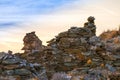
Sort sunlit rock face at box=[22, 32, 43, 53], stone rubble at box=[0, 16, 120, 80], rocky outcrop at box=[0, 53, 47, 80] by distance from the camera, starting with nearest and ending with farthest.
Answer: rocky outcrop at box=[0, 53, 47, 80], stone rubble at box=[0, 16, 120, 80], sunlit rock face at box=[22, 32, 43, 53]

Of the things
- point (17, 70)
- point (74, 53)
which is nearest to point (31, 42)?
point (74, 53)

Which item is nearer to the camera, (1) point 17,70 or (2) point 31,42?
(1) point 17,70

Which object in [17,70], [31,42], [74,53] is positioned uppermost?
[31,42]

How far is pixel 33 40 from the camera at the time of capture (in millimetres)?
57625

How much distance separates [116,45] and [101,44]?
307cm

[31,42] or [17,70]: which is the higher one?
[31,42]

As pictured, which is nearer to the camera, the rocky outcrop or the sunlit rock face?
the rocky outcrop

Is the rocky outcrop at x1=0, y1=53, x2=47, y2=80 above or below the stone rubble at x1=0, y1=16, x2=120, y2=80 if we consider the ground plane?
below

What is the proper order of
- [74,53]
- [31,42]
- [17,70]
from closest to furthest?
[17,70] → [74,53] → [31,42]

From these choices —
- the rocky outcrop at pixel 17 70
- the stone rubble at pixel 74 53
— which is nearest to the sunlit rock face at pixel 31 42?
the stone rubble at pixel 74 53

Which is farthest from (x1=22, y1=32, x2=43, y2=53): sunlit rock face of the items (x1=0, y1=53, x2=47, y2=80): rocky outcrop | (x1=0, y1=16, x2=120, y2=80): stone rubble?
(x1=0, y1=53, x2=47, y2=80): rocky outcrop

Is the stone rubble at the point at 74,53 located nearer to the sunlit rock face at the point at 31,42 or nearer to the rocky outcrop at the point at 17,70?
the sunlit rock face at the point at 31,42

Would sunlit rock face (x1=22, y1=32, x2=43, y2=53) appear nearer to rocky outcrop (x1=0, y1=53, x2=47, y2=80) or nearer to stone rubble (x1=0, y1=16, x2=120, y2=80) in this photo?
stone rubble (x1=0, y1=16, x2=120, y2=80)

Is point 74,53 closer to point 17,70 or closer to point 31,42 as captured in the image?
point 31,42
